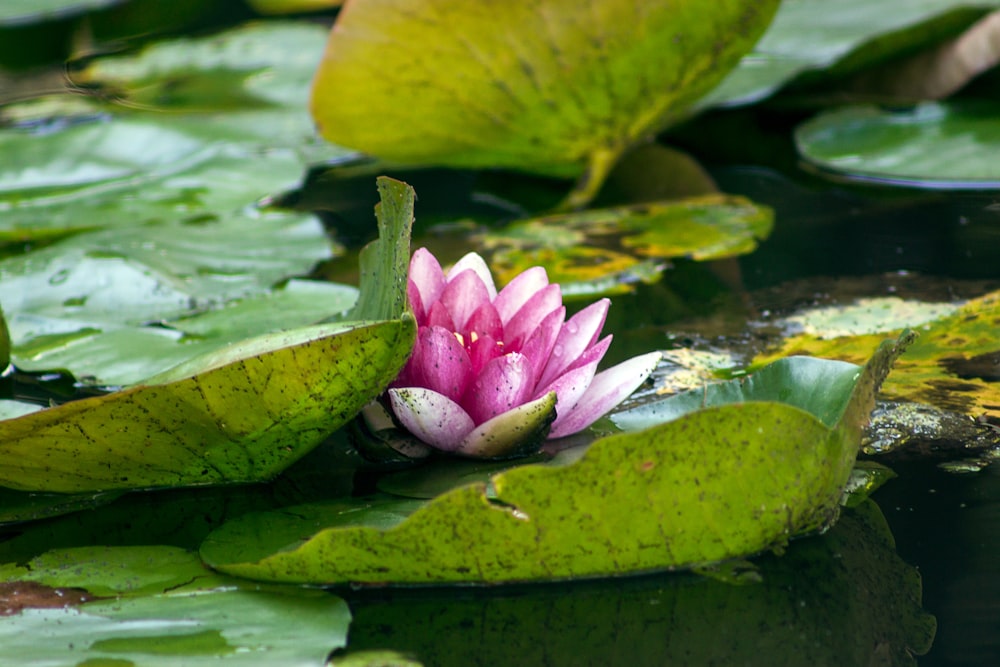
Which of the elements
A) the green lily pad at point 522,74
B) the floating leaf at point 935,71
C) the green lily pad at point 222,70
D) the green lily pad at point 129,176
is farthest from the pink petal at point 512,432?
the green lily pad at point 222,70

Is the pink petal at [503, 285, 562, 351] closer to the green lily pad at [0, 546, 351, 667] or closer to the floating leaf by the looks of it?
the green lily pad at [0, 546, 351, 667]

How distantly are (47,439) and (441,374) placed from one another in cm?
34

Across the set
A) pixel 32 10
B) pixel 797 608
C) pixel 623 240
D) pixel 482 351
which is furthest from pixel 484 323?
pixel 32 10

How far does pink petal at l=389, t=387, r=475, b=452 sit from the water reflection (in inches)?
7.0

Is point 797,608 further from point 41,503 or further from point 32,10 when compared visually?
point 32,10

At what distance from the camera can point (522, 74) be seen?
65.6 inches

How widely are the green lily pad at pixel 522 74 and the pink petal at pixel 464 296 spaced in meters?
0.74

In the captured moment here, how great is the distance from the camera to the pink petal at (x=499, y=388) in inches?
36.2

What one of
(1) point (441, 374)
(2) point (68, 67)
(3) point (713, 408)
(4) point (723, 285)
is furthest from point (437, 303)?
(2) point (68, 67)

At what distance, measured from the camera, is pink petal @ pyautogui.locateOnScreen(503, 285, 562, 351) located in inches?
39.3

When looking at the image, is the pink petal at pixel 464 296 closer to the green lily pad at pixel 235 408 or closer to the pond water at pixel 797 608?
the green lily pad at pixel 235 408

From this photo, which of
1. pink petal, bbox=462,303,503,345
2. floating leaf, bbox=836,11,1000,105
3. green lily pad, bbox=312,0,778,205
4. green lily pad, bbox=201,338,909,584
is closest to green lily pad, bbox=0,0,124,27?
green lily pad, bbox=312,0,778,205

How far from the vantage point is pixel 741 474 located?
79 centimetres

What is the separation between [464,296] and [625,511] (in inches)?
→ 12.4
